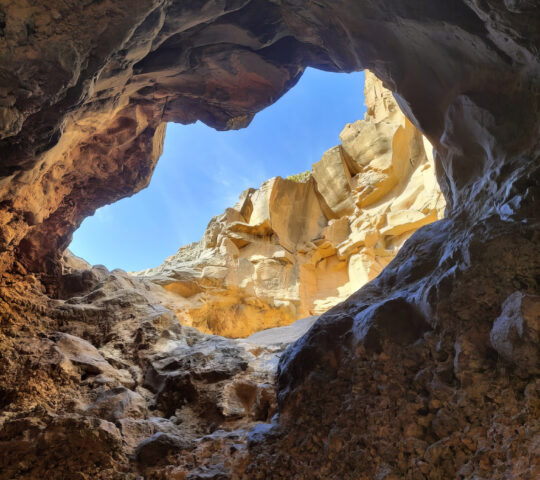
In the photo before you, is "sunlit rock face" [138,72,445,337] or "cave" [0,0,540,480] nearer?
"cave" [0,0,540,480]

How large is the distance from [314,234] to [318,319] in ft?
40.0

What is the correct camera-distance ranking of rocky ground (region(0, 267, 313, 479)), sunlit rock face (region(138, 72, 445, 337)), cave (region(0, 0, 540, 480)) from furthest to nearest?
sunlit rock face (region(138, 72, 445, 337)) < rocky ground (region(0, 267, 313, 479)) < cave (region(0, 0, 540, 480))

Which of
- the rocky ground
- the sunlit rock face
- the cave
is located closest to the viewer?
the cave

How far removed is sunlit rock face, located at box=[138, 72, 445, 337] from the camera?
13992 millimetres

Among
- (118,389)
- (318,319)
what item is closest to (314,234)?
(318,319)

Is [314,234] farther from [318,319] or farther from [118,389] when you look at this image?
[118,389]

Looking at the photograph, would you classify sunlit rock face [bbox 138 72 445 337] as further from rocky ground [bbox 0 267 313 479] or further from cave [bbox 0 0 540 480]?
cave [bbox 0 0 540 480]

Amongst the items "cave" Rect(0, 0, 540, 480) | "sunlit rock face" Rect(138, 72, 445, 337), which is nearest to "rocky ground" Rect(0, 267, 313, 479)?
"cave" Rect(0, 0, 540, 480)

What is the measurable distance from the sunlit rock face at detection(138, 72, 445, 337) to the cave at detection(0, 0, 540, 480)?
710cm

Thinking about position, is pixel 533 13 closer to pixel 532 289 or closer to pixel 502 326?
pixel 532 289

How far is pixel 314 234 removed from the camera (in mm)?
17078

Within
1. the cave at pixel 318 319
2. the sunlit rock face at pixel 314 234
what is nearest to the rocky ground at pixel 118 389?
the cave at pixel 318 319

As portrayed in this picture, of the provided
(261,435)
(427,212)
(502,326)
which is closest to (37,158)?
(261,435)

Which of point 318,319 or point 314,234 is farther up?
point 314,234
